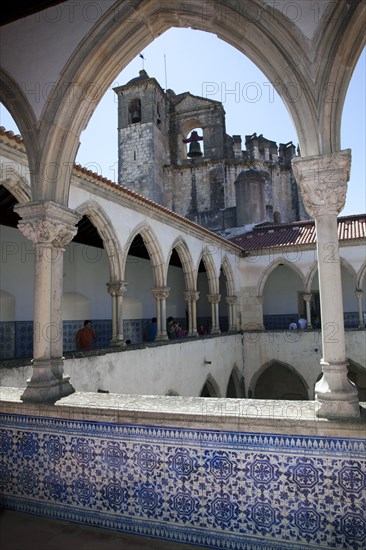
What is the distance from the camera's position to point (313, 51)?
2998 mm

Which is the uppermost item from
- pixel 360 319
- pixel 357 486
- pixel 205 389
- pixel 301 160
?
pixel 301 160

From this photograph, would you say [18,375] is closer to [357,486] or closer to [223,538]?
[223,538]

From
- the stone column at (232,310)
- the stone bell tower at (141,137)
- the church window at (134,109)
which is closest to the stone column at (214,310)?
the stone column at (232,310)

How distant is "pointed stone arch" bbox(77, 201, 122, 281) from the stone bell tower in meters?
14.2

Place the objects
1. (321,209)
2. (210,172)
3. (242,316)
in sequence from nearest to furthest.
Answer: (321,209), (242,316), (210,172)

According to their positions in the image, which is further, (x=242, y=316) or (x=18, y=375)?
(x=242, y=316)

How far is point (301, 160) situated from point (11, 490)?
3.28 metres

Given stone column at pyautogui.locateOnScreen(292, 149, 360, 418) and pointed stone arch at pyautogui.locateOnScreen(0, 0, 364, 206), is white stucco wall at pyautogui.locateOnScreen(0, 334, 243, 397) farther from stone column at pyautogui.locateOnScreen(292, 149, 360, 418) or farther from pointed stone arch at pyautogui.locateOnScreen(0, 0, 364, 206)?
stone column at pyautogui.locateOnScreen(292, 149, 360, 418)

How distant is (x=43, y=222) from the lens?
3.65m

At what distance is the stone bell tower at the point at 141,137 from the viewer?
22734 mm

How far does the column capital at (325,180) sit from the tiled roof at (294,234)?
11.7 m

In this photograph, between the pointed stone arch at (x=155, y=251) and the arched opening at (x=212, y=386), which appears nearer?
the pointed stone arch at (x=155, y=251)

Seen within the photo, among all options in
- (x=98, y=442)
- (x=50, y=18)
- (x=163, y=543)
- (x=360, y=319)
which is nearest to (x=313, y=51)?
(x=50, y=18)

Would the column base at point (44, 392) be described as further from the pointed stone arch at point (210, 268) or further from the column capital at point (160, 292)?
the pointed stone arch at point (210, 268)
